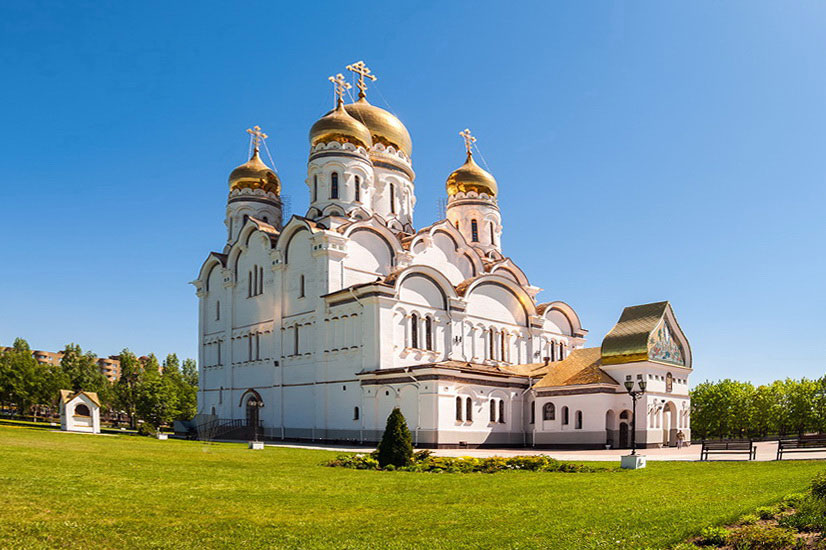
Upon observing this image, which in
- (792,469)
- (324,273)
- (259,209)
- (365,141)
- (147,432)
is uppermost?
(365,141)

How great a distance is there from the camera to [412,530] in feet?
26.7

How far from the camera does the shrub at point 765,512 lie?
25.8 ft

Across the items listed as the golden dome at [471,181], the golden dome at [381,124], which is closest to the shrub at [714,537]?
the golden dome at [381,124]

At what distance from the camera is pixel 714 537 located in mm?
7047

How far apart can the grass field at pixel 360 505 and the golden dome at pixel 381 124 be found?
27.5 metres

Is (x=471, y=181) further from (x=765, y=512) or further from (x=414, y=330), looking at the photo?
(x=765, y=512)

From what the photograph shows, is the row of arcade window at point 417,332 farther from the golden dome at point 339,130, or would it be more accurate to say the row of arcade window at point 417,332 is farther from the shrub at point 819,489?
the shrub at point 819,489

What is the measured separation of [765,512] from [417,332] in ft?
79.9

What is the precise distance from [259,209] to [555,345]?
2008cm

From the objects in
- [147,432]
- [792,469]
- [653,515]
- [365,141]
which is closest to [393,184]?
[365,141]

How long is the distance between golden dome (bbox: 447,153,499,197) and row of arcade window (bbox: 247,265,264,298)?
13444 millimetres

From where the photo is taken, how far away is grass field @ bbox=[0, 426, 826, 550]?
7.44 meters

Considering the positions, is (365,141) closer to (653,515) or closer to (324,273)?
(324,273)

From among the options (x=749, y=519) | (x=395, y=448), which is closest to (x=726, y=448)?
(x=395, y=448)
